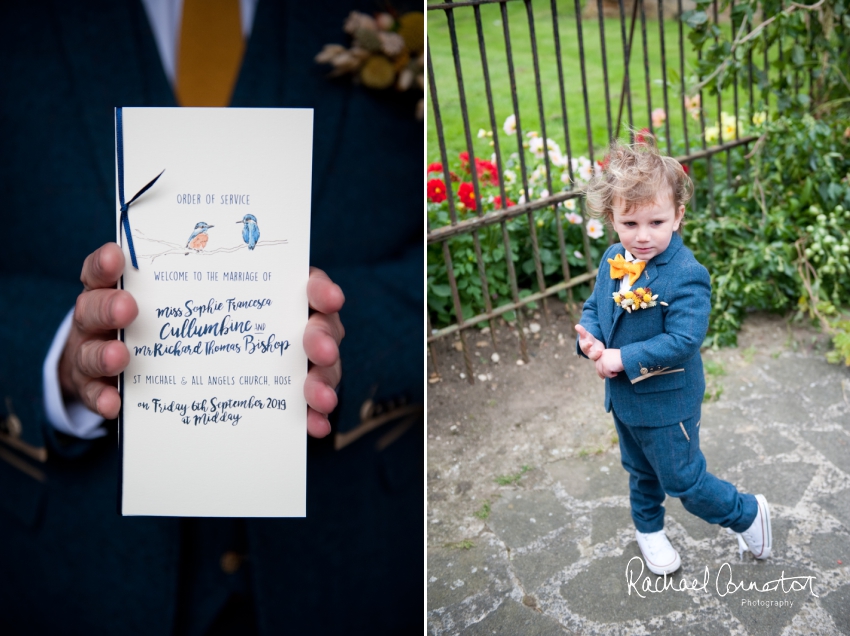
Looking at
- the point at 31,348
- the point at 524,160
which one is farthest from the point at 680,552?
the point at 31,348

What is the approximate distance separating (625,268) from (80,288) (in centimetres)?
110

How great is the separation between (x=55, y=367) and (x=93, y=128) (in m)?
0.39

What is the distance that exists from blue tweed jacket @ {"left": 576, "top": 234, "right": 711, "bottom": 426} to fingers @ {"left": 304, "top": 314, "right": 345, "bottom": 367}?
2.45ft

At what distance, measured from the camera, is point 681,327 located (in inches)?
61.4

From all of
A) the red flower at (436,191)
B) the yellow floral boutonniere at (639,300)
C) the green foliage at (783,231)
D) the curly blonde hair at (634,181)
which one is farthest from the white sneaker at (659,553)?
the red flower at (436,191)

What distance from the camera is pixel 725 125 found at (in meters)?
3.76

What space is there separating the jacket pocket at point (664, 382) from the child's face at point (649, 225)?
11.0 inches

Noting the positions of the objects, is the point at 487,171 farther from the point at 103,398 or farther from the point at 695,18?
the point at 103,398

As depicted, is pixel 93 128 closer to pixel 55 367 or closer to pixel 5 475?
pixel 55 367

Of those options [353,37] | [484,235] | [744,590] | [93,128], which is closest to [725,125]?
[484,235]

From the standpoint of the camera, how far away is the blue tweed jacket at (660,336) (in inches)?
61.7

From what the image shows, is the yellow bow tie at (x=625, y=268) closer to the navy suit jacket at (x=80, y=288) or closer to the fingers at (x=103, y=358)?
the navy suit jacket at (x=80, y=288)

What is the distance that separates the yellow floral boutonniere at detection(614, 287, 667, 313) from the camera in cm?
160

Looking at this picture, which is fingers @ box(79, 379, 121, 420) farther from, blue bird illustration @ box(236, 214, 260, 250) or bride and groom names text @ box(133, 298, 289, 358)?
blue bird illustration @ box(236, 214, 260, 250)
